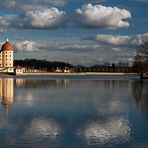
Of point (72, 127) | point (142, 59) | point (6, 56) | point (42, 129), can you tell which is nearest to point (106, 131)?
point (72, 127)

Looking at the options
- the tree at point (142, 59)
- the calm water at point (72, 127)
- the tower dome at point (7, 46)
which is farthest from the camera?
the tower dome at point (7, 46)

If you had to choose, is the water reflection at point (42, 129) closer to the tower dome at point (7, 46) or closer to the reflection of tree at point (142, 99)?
the reflection of tree at point (142, 99)

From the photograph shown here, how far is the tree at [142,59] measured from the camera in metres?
68.7

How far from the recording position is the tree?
68.7 meters

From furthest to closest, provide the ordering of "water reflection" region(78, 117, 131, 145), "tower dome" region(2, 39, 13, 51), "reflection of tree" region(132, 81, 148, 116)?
1. "tower dome" region(2, 39, 13, 51)
2. "reflection of tree" region(132, 81, 148, 116)
3. "water reflection" region(78, 117, 131, 145)

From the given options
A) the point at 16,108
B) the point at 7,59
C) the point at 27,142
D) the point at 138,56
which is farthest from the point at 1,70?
the point at 27,142

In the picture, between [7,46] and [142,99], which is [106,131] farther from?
[7,46]

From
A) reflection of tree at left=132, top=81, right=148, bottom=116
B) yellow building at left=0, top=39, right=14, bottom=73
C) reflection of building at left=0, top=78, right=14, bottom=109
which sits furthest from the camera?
yellow building at left=0, top=39, right=14, bottom=73

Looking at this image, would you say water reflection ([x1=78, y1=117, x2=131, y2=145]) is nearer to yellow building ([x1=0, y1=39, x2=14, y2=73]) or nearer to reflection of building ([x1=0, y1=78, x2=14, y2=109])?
reflection of building ([x1=0, y1=78, x2=14, y2=109])

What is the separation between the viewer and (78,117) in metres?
15.7

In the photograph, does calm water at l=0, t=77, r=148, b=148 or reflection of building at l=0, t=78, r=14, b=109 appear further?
reflection of building at l=0, t=78, r=14, b=109

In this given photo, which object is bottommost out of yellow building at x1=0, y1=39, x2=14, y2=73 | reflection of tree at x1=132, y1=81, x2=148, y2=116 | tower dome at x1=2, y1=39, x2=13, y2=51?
reflection of tree at x1=132, y1=81, x2=148, y2=116

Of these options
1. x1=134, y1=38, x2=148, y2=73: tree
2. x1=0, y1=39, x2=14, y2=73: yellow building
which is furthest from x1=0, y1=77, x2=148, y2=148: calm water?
x1=0, y1=39, x2=14, y2=73: yellow building

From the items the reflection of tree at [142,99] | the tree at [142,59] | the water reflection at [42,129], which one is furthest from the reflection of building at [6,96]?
the tree at [142,59]
